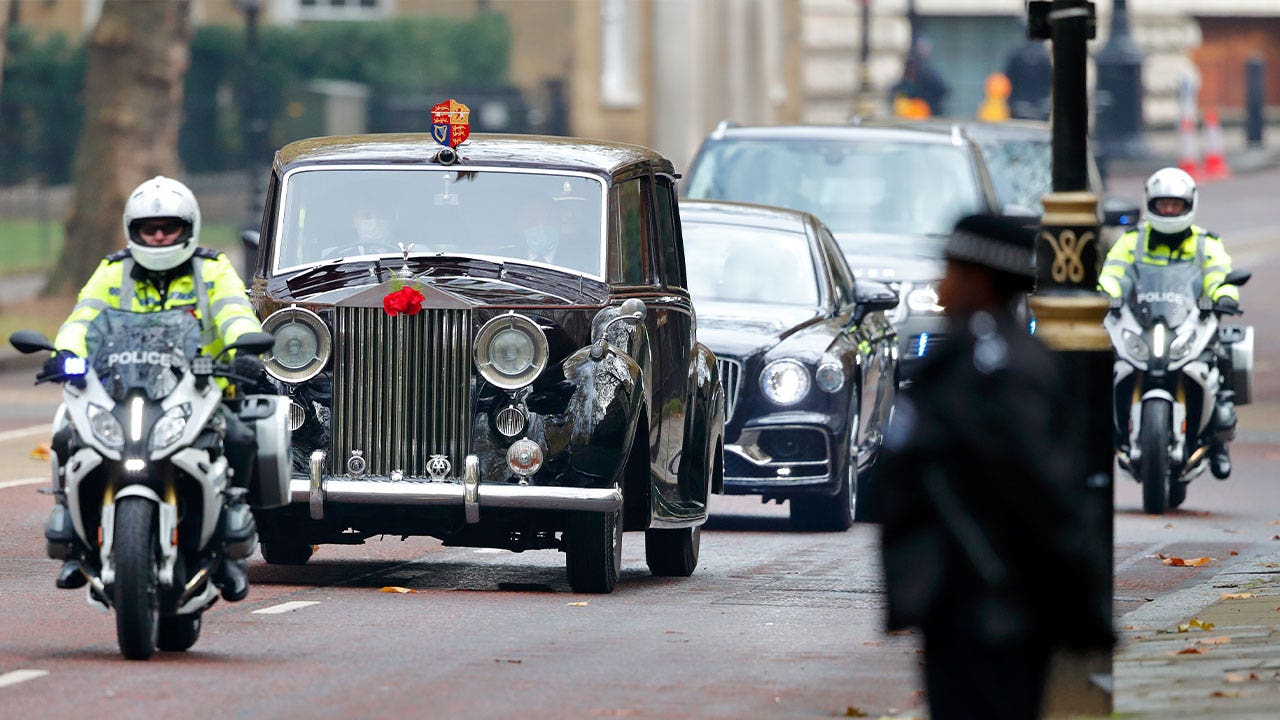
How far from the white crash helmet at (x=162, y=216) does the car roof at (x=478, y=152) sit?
2.43 m

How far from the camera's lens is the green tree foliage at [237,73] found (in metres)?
46.0

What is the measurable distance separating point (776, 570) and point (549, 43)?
37495mm

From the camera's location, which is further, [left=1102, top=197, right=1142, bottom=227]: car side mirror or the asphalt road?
[left=1102, top=197, right=1142, bottom=227]: car side mirror

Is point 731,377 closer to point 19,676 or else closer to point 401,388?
point 401,388

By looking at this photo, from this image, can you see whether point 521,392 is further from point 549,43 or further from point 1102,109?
point 549,43

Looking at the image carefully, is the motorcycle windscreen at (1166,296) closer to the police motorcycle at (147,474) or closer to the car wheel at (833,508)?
the car wheel at (833,508)

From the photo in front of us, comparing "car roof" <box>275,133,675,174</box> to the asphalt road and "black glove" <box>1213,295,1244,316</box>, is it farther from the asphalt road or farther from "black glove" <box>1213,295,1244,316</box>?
"black glove" <box>1213,295,1244,316</box>

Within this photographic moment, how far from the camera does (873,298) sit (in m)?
15.0

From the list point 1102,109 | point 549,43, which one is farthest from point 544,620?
point 549,43

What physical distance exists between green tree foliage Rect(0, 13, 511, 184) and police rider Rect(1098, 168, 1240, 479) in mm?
31060

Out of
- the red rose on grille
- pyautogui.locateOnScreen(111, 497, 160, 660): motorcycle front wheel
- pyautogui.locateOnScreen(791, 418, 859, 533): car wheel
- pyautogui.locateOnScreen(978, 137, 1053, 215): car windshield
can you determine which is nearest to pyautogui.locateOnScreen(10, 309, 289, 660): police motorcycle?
pyautogui.locateOnScreen(111, 497, 160, 660): motorcycle front wheel

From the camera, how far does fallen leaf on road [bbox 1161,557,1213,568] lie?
43.1 ft

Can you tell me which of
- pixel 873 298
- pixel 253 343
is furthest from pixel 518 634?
pixel 873 298

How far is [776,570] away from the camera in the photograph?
509 inches
